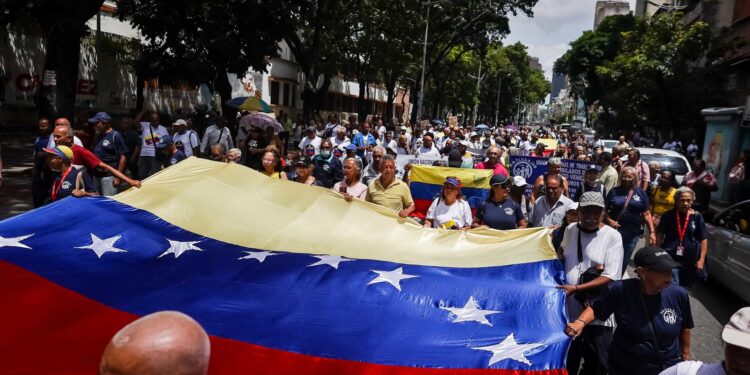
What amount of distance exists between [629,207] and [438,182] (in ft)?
13.4

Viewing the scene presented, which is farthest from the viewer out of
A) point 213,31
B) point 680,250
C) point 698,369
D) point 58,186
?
point 213,31

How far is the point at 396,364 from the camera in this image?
4.13 metres

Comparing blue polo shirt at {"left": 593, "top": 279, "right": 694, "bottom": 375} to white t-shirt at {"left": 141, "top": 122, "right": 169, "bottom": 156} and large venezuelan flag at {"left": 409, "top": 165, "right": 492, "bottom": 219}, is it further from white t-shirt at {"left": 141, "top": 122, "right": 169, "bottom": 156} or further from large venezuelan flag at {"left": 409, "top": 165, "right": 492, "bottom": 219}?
white t-shirt at {"left": 141, "top": 122, "right": 169, "bottom": 156}

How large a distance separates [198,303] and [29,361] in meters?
1.20

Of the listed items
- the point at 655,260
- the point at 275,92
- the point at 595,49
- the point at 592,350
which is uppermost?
the point at 595,49

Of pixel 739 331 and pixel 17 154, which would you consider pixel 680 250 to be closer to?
pixel 739 331

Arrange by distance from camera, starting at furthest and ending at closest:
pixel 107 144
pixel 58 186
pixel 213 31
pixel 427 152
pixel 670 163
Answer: pixel 213 31 < pixel 670 163 < pixel 427 152 < pixel 107 144 < pixel 58 186

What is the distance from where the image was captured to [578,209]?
5199 mm

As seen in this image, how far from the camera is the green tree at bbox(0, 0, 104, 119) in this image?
49.5 feet

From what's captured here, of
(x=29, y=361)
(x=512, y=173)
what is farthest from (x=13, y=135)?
(x=29, y=361)

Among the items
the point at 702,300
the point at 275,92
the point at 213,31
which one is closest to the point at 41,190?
the point at 702,300

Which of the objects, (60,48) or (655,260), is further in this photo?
(60,48)

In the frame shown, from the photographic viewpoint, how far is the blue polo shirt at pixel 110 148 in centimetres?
992

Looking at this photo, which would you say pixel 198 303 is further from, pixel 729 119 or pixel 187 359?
pixel 729 119
